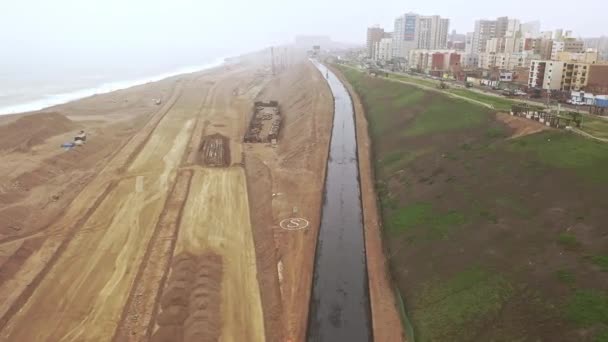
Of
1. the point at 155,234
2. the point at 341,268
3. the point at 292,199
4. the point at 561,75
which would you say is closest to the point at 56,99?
the point at 155,234

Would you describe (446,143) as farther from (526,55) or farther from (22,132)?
(526,55)

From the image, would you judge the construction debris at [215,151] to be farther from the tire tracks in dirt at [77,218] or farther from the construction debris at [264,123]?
the tire tracks in dirt at [77,218]

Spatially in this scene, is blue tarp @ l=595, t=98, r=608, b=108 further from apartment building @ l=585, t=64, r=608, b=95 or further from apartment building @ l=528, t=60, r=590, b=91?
apartment building @ l=528, t=60, r=590, b=91

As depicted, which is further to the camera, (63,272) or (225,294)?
(63,272)

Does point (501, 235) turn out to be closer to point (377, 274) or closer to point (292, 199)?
point (377, 274)

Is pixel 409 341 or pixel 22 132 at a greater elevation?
pixel 22 132

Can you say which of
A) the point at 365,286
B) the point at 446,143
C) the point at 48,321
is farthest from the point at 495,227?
the point at 48,321
